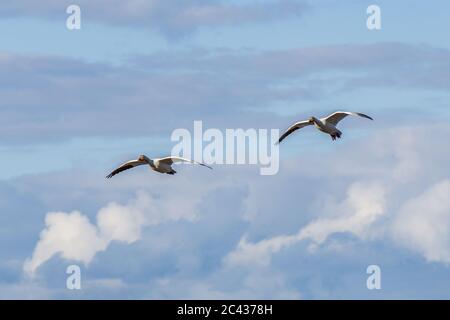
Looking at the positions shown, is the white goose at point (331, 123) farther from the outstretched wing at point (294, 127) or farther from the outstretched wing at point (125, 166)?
the outstretched wing at point (125, 166)

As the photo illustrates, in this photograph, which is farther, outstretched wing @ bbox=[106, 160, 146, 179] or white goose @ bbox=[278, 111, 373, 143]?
outstretched wing @ bbox=[106, 160, 146, 179]

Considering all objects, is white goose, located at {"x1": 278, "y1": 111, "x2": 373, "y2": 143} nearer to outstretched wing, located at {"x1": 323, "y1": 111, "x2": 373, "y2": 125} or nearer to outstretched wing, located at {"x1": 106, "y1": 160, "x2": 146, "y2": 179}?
outstretched wing, located at {"x1": 323, "y1": 111, "x2": 373, "y2": 125}

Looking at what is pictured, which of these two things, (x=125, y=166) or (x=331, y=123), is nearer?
(x=331, y=123)

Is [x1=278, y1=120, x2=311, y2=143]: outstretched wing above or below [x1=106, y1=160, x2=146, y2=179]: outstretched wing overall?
above

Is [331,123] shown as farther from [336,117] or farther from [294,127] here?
[294,127]

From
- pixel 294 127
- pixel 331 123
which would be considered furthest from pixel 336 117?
pixel 294 127

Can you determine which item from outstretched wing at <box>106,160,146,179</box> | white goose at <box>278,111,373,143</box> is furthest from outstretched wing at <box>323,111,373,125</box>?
outstretched wing at <box>106,160,146,179</box>

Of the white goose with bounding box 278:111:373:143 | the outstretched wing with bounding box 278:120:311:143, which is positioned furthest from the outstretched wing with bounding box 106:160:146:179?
the white goose with bounding box 278:111:373:143

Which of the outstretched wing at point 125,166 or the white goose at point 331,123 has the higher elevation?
the white goose at point 331,123

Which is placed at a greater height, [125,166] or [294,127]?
[294,127]

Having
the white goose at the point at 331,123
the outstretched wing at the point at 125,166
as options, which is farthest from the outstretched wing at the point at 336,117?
the outstretched wing at the point at 125,166
